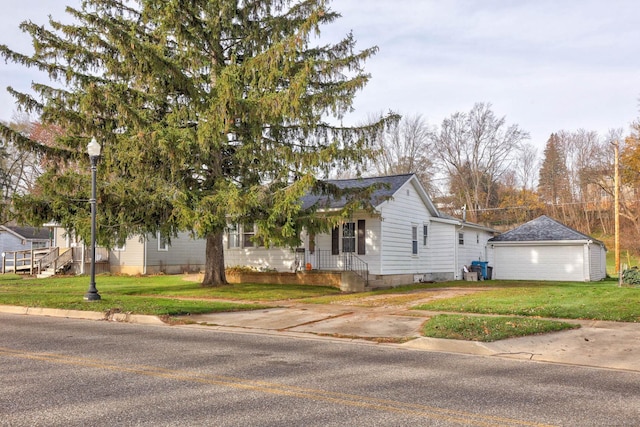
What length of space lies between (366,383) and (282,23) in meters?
16.9

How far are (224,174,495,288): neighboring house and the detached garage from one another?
4.96m

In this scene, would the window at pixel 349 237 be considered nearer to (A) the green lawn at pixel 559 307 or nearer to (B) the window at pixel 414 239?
(B) the window at pixel 414 239

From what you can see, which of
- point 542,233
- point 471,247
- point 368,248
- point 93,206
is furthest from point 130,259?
point 542,233

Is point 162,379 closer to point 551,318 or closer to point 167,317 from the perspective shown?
point 167,317

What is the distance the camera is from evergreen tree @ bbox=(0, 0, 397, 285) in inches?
707

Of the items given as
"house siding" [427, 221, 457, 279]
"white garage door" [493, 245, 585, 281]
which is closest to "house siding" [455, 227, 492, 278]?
"house siding" [427, 221, 457, 279]

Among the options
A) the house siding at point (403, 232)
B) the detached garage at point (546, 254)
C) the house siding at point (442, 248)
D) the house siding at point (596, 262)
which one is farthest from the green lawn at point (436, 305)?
the house siding at point (596, 262)

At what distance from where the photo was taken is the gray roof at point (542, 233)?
104 ft

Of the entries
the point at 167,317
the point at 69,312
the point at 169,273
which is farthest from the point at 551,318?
the point at 169,273

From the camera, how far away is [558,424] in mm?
5109

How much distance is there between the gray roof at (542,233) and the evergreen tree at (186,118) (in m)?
16.6

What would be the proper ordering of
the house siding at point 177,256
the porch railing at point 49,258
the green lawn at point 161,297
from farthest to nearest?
the porch railing at point 49,258 < the house siding at point 177,256 < the green lawn at point 161,297

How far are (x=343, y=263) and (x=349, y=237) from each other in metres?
1.20

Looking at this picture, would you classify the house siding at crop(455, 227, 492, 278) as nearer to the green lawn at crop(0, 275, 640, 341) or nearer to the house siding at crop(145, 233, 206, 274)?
the green lawn at crop(0, 275, 640, 341)
